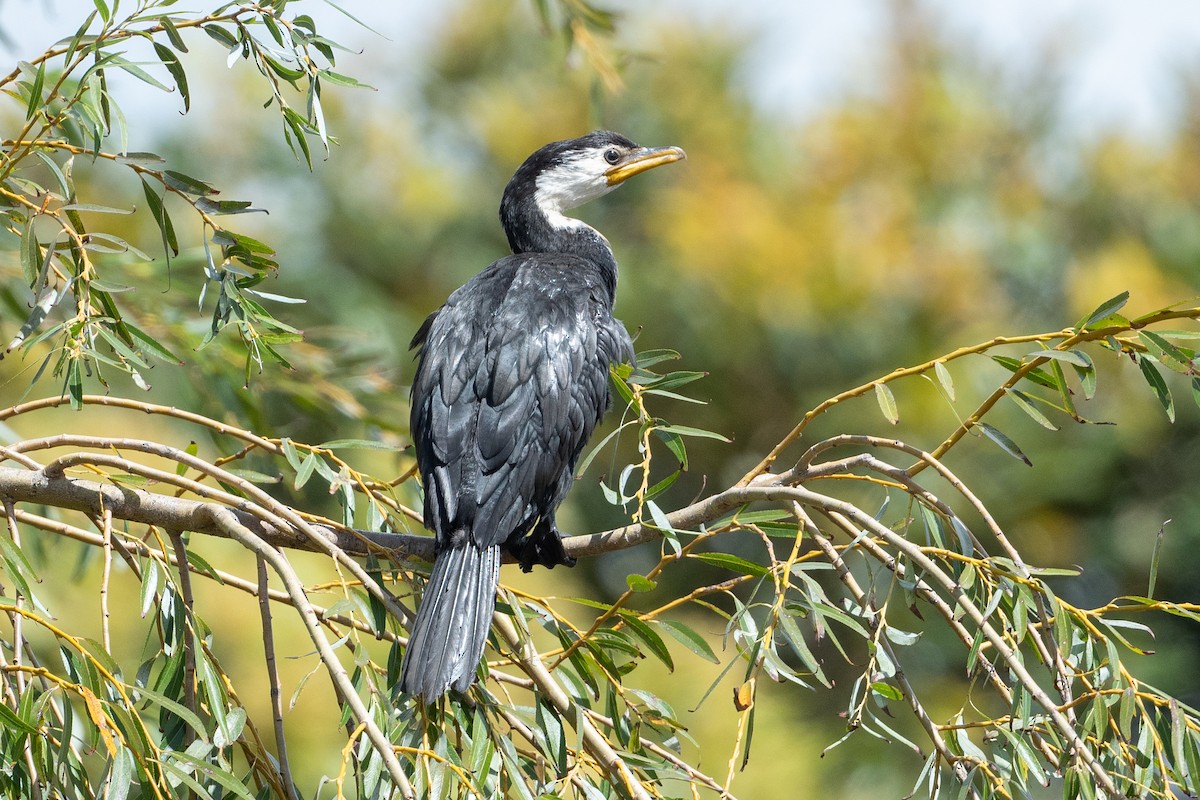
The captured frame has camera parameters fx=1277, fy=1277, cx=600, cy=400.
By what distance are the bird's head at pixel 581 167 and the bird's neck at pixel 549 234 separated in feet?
0.11

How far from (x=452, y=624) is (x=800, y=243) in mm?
6708

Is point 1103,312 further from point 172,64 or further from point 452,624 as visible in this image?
point 172,64

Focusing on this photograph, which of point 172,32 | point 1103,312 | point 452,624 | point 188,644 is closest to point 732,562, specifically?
point 452,624

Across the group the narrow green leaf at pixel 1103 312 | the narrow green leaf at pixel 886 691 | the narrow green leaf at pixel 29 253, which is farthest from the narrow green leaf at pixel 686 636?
the narrow green leaf at pixel 29 253

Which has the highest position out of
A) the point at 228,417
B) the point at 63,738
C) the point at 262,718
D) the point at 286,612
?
the point at 63,738

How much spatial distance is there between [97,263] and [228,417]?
1.40ft

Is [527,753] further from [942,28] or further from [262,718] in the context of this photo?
[942,28]

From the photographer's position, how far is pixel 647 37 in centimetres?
976

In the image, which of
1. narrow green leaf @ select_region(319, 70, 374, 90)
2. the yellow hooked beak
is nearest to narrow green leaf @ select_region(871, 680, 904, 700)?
narrow green leaf @ select_region(319, 70, 374, 90)

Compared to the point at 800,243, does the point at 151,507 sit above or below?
above

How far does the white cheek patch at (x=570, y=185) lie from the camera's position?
3.39 meters

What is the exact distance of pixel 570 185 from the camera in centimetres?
346

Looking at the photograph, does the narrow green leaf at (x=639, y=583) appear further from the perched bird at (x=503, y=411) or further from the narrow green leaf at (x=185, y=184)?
the narrow green leaf at (x=185, y=184)

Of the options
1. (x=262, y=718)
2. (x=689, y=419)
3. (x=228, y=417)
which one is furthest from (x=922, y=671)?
(x=228, y=417)
